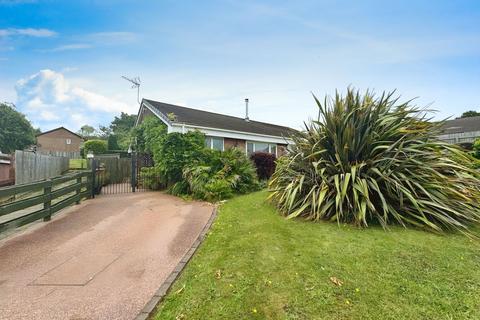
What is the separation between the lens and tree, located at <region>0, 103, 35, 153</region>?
35.5 m

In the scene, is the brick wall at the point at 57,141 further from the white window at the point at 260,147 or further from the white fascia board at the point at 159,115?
the white window at the point at 260,147

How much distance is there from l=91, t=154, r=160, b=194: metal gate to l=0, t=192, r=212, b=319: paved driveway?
305 centimetres

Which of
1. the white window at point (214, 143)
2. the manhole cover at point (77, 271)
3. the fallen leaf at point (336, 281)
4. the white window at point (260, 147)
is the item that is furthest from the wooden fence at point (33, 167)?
the fallen leaf at point (336, 281)

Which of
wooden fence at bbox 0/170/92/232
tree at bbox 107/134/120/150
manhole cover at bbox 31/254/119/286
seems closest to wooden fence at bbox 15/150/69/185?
wooden fence at bbox 0/170/92/232

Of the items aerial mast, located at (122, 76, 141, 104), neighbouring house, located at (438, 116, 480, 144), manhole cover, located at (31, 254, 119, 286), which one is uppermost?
aerial mast, located at (122, 76, 141, 104)

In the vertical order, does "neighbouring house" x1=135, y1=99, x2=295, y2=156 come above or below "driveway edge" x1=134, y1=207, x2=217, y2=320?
above

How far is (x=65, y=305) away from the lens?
2.57 m

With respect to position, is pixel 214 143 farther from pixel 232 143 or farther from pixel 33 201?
pixel 33 201

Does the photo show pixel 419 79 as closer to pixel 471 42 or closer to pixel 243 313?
pixel 471 42

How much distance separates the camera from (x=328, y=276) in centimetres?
292

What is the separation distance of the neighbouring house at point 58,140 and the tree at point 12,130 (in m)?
10.0

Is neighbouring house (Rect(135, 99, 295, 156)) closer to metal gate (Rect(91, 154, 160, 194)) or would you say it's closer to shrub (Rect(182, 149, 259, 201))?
shrub (Rect(182, 149, 259, 201))

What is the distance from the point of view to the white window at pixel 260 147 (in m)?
15.6

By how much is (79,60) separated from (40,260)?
31.0 feet
